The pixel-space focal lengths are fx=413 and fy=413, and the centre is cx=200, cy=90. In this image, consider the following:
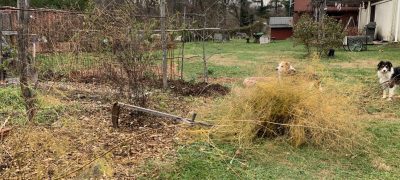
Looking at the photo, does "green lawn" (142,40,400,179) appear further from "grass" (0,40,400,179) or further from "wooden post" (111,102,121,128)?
"wooden post" (111,102,121,128)

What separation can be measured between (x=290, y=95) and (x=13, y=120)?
135 inches

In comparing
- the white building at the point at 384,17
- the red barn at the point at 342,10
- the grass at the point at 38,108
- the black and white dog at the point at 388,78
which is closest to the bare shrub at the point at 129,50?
the grass at the point at 38,108

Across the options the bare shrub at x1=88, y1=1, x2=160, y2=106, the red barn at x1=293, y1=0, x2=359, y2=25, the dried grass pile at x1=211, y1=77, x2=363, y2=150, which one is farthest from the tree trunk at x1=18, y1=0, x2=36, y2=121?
the red barn at x1=293, y1=0, x2=359, y2=25

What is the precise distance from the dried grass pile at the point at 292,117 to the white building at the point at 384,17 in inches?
769

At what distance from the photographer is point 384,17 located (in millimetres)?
24609

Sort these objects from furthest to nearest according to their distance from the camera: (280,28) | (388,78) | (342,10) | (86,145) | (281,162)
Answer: (280,28)
(342,10)
(388,78)
(86,145)
(281,162)

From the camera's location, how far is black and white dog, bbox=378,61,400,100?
7462 millimetres

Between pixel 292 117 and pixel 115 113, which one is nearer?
pixel 292 117

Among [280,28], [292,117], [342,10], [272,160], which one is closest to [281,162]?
[272,160]

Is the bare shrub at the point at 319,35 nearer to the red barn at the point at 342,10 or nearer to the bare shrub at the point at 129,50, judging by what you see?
the bare shrub at the point at 129,50

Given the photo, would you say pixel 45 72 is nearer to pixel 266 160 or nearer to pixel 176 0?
pixel 266 160

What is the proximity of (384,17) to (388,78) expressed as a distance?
62.0ft

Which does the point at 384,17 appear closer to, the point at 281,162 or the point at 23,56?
the point at 281,162

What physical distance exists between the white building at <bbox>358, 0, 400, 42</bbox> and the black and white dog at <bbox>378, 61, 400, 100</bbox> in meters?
15.8
